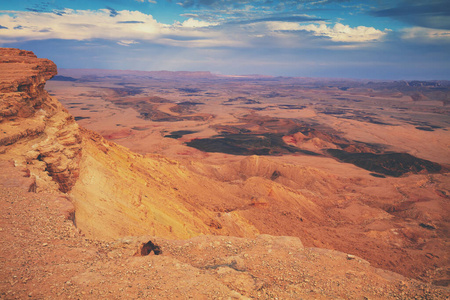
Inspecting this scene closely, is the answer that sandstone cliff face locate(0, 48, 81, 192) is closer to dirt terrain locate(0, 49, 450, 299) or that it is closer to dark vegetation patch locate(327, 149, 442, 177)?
dirt terrain locate(0, 49, 450, 299)

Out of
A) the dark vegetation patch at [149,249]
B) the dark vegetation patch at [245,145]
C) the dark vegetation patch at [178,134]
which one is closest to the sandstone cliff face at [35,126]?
the dark vegetation patch at [149,249]

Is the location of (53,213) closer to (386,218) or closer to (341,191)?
(386,218)

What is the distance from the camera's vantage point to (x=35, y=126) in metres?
9.68

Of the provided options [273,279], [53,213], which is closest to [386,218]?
[273,279]

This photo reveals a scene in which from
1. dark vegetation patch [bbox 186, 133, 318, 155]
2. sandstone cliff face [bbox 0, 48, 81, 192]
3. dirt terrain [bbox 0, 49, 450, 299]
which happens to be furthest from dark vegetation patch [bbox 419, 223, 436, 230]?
dark vegetation patch [bbox 186, 133, 318, 155]

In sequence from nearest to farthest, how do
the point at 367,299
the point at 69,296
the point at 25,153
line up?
1. the point at 69,296
2. the point at 367,299
3. the point at 25,153

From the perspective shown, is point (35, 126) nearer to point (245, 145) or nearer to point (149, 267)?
point (149, 267)

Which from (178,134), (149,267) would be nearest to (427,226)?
(149,267)

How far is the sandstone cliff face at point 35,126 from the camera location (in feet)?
28.9

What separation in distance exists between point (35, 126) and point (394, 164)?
36487mm

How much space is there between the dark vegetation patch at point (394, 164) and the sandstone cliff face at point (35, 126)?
106ft

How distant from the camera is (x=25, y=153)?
28.9 ft

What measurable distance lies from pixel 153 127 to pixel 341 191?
40.0 meters

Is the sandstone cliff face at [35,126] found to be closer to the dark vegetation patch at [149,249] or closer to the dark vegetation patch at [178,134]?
the dark vegetation patch at [149,249]
